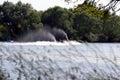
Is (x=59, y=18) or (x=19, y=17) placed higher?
(x=19, y=17)

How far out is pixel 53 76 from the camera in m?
7.26

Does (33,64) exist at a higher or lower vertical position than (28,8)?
lower

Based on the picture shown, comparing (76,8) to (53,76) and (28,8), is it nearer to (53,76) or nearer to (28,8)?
(53,76)

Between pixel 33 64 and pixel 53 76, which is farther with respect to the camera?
pixel 33 64

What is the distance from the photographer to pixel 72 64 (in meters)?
7.65

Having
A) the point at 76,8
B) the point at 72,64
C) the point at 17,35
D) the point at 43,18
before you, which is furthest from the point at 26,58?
the point at 43,18

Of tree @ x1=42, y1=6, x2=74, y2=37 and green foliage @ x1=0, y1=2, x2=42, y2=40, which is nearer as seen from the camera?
tree @ x1=42, y1=6, x2=74, y2=37

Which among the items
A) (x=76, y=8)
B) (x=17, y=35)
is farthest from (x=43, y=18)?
(x=76, y=8)

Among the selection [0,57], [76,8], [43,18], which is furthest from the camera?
[43,18]

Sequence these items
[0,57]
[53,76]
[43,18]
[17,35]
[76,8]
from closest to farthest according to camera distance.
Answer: [53,76]
[0,57]
[76,8]
[17,35]
[43,18]

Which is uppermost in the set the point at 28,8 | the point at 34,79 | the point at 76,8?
the point at 28,8

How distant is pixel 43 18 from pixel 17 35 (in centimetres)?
1202

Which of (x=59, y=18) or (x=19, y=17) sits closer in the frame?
(x=59, y=18)

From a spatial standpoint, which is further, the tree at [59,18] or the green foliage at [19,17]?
the green foliage at [19,17]
